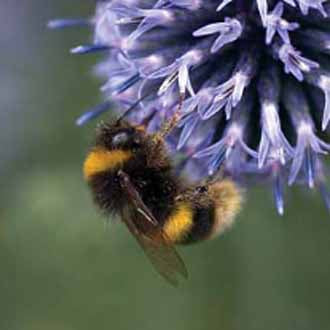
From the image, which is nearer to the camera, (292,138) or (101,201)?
(101,201)

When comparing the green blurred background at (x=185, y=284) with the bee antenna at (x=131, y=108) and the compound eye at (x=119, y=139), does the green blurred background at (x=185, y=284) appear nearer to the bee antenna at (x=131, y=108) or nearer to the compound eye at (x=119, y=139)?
the bee antenna at (x=131, y=108)

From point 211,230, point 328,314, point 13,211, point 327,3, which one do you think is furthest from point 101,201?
point 328,314

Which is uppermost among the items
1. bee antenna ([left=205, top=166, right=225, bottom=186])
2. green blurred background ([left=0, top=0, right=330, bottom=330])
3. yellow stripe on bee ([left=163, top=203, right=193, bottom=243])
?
yellow stripe on bee ([left=163, top=203, right=193, bottom=243])

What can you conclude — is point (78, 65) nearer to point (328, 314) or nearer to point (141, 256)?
point (141, 256)

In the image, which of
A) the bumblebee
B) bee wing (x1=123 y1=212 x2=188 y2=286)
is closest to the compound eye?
the bumblebee

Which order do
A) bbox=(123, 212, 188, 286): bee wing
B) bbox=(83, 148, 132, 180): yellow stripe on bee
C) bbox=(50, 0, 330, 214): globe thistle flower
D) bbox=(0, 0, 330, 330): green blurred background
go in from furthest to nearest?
bbox=(0, 0, 330, 330): green blurred background, bbox=(50, 0, 330, 214): globe thistle flower, bbox=(83, 148, 132, 180): yellow stripe on bee, bbox=(123, 212, 188, 286): bee wing

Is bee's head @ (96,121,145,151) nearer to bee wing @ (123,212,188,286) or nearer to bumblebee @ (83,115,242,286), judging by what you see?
bumblebee @ (83,115,242,286)

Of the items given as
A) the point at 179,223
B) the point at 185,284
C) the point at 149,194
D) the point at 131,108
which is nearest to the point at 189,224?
the point at 179,223
